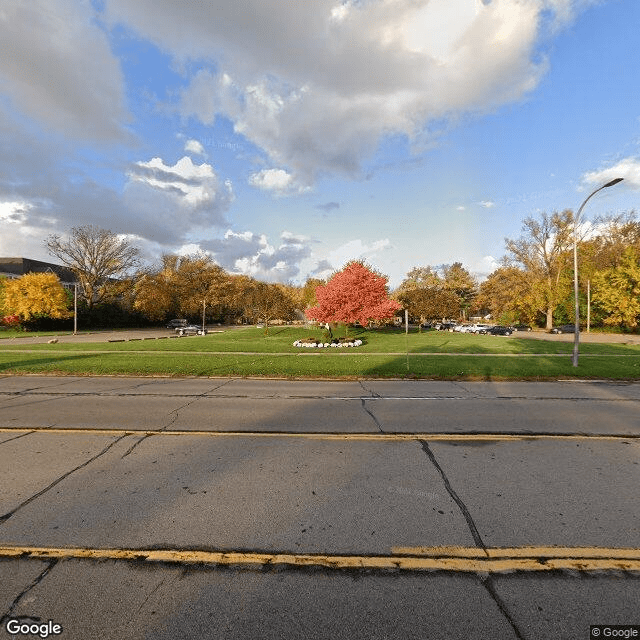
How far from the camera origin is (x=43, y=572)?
2.94 m

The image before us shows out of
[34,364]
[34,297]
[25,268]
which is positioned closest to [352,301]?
[34,364]

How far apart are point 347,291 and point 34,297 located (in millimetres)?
36521

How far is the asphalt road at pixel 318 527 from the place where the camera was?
2561mm

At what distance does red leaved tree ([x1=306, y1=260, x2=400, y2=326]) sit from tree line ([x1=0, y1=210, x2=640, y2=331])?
0.29 feet

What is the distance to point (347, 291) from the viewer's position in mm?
29797

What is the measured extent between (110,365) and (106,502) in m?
12.8

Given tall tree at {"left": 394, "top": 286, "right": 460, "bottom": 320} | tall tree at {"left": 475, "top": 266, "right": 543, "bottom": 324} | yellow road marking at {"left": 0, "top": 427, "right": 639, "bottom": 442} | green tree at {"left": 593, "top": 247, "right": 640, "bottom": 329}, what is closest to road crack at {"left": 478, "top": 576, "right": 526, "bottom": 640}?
yellow road marking at {"left": 0, "top": 427, "right": 639, "bottom": 442}

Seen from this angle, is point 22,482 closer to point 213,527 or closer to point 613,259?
point 213,527

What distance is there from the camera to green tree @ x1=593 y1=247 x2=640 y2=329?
39.6 meters

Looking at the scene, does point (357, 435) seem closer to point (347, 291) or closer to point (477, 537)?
point (477, 537)

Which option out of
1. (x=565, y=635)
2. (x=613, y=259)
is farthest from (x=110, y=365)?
(x=613, y=259)

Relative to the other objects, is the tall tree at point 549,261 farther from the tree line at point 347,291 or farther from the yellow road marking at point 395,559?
the yellow road marking at point 395,559

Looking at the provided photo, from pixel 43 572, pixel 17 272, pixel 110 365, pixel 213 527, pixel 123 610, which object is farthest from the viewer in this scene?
pixel 17 272

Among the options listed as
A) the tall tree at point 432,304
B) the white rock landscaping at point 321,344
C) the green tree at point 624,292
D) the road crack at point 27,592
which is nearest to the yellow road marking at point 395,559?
the road crack at point 27,592
